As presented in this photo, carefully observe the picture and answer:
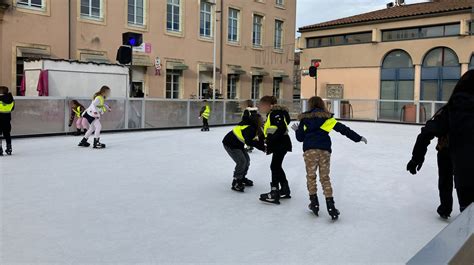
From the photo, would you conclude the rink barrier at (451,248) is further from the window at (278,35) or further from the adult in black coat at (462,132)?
the window at (278,35)

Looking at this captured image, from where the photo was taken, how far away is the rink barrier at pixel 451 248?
4.98 feet

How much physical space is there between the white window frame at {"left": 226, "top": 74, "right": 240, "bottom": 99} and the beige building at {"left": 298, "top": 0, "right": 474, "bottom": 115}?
17.8 ft

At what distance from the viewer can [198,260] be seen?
159 inches

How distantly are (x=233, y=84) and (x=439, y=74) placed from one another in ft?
40.6

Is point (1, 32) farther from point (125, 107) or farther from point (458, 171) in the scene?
point (458, 171)

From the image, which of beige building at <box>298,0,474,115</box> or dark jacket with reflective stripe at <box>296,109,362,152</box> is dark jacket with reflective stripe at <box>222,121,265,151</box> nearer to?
dark jacket with reflective stripe at <box>296,109,362,152</box>

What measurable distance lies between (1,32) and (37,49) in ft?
5.10

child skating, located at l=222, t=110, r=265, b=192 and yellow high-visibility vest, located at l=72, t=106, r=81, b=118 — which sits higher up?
yellow high-visibility vest, located at l=72, t=106, r=81, b=118

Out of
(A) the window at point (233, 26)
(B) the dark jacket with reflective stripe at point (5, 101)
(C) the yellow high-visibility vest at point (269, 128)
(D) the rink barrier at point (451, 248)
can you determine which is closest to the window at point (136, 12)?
(A) the window at point (233, 26)

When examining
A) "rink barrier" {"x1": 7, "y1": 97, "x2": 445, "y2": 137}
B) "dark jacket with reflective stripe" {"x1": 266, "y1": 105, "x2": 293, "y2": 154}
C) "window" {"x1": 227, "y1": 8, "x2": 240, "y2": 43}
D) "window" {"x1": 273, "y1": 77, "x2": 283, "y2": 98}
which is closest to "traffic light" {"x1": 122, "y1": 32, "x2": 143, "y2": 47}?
"rink barrier" {"x1": 7, "y1": 97, "x2": 445, "y2": 137}

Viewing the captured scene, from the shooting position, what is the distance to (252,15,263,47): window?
103 feet

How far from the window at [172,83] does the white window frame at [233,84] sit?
402 centimetres

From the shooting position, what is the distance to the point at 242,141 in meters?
6.66

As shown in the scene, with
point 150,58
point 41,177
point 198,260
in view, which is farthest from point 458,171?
point 150,58
